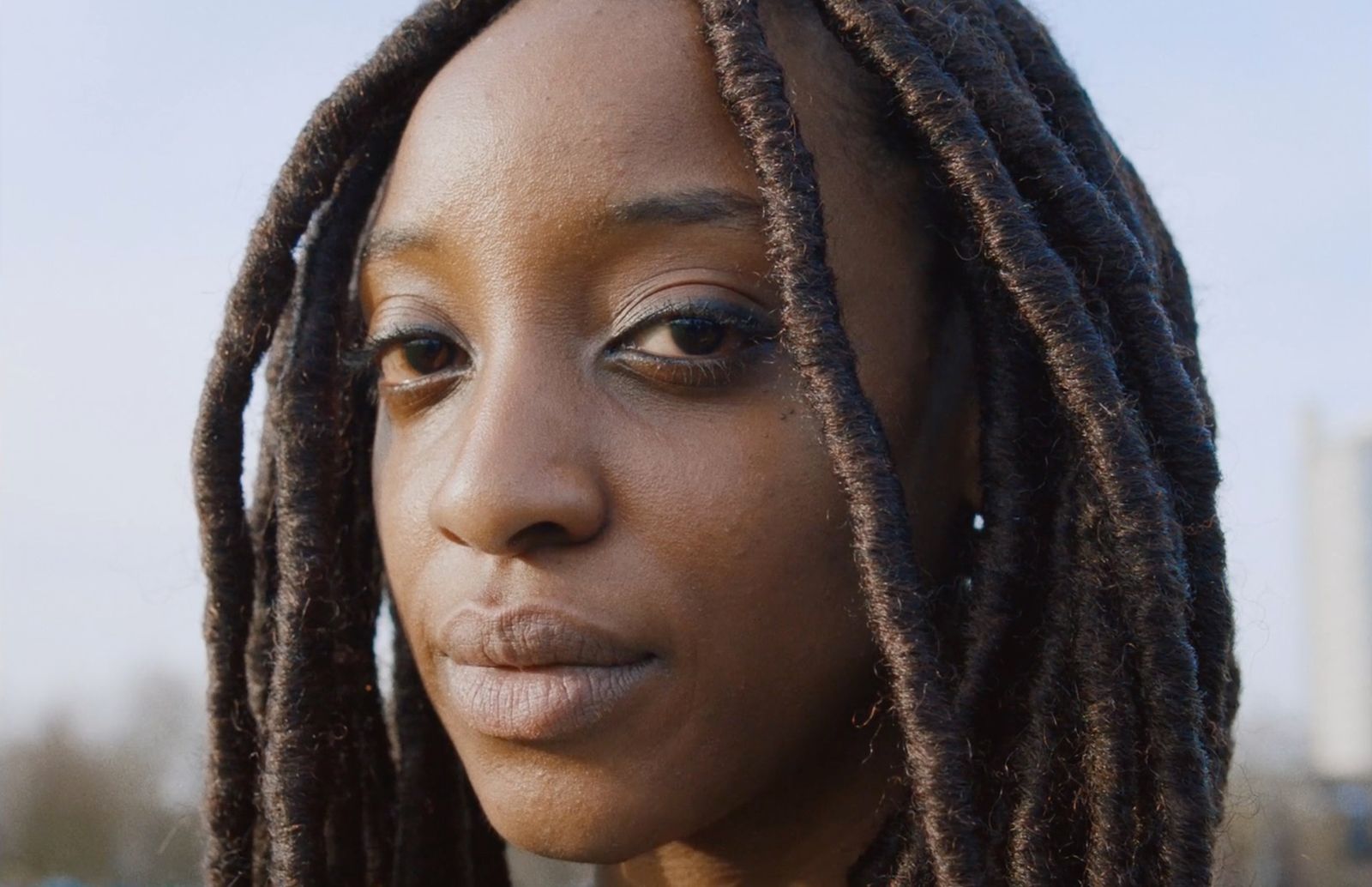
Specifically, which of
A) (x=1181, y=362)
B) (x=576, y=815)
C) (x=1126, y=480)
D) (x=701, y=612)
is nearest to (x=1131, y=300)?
(x=1181, y=362)

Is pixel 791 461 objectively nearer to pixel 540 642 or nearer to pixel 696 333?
pixel 696 333

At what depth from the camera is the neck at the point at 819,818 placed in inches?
71.3

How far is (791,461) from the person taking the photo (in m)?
1.65

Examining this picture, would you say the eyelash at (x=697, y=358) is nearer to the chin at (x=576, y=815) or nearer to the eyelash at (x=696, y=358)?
the eyelash at (x=696, y=358)

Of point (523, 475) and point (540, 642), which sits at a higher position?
→ point (523, 475)

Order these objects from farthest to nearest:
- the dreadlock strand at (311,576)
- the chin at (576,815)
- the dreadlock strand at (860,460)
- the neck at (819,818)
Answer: the dreadlock strand at (311,576) < the neck at (819,818) < the chin at (576,815) < the dreadlock strand at (860,460)

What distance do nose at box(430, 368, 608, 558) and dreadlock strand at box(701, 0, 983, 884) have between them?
276mm

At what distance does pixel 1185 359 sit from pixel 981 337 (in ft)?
1.16

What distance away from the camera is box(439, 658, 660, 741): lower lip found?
1.61m

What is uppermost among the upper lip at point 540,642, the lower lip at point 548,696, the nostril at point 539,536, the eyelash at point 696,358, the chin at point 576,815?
the eyelash at point 696,358

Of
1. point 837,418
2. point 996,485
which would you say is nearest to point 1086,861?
point 996,485

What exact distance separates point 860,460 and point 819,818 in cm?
52

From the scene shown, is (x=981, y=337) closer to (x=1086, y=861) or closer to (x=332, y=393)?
(x=1086, y=861)

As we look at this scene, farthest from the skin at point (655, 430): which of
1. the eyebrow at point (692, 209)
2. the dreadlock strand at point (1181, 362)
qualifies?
the dreadlock strand at point (1181, 362)
